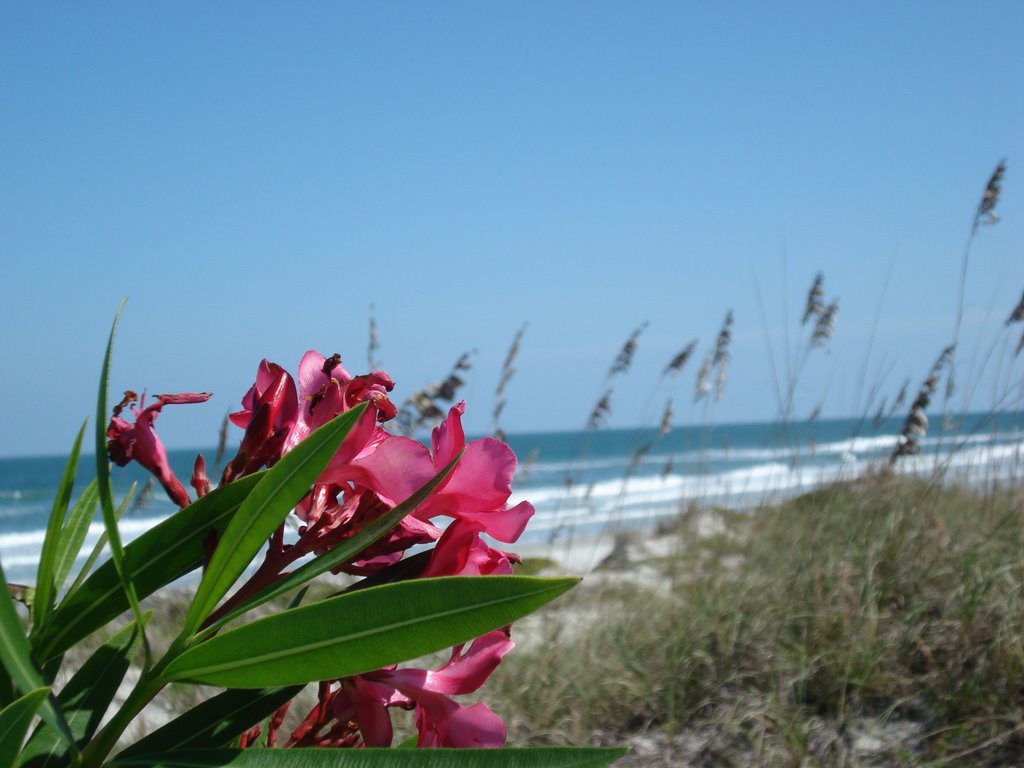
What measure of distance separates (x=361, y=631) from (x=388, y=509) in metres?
0.09

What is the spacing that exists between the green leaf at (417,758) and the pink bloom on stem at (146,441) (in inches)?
6.6

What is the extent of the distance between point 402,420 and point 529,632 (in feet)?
3.83

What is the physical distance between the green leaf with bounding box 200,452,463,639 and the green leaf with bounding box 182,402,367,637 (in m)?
0.02

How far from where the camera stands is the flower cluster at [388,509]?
0.54 m

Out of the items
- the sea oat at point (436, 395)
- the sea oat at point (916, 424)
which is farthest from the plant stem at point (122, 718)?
the sea oat at point (916, 424)

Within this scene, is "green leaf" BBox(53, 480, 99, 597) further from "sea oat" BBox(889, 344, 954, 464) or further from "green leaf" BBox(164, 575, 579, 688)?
"sea oat" BBox(889, 344, 954, 464)

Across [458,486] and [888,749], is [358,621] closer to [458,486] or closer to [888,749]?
[458,486]

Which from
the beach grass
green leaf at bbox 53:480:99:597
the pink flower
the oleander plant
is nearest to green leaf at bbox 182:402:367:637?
the oleander plant

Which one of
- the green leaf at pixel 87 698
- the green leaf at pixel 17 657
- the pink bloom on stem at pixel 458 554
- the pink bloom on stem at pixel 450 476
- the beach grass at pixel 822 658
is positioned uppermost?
the pink bloom on stem at pixel 450 476

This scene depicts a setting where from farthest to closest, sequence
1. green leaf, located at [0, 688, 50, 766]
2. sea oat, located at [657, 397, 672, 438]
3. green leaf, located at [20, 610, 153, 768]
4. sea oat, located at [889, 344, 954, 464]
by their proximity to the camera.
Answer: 1. sea oat, located at [657, 397, 672, 438]
2. sea oat, located at [889, 344, 954, 464]
3. green leaf, located at [20, 610, 153, 768]
4. green leaf, located at [0, 688, 50, 766]

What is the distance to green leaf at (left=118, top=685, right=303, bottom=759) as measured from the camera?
0.59 meters

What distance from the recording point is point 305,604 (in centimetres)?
57

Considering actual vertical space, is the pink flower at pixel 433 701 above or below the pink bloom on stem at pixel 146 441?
below

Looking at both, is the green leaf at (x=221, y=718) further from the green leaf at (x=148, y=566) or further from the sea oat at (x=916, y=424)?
the sea oat at (x=916, y=424)
